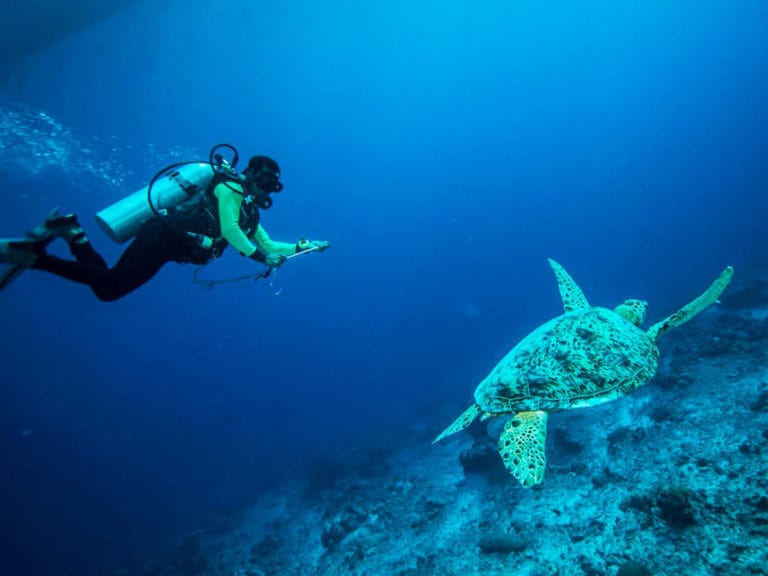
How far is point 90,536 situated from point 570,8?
135m

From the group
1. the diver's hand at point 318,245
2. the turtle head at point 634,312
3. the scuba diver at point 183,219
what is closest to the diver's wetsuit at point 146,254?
the scuba diver at point 183,219

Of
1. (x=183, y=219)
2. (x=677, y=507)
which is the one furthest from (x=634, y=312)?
(x=183, y=219)

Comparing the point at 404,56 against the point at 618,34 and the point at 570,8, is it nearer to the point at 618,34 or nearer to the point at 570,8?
the point at 570,8

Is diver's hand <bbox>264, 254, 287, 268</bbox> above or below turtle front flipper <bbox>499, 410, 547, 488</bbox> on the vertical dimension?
above

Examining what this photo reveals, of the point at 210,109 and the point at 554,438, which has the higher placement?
the point at 210,109

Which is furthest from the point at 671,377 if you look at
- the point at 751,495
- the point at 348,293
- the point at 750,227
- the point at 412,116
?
the point at 412,116

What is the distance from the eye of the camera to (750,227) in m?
30.6

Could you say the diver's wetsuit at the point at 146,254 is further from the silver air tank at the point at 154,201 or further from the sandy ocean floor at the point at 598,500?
the sandy ocean floor at the point at 598,500

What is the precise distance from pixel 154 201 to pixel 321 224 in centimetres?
9049

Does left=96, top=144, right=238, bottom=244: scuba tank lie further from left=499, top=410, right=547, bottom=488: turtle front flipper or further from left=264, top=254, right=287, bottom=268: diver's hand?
left=499, top=410, right=547, bottom=488: turtle front flipper

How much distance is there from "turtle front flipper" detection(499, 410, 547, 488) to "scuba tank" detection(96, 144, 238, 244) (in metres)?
4.20

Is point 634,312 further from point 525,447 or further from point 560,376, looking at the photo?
point 525,447

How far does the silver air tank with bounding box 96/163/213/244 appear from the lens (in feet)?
12.6

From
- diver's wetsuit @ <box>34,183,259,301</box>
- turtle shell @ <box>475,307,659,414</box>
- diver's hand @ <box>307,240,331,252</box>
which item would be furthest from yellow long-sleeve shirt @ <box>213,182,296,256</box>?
turtle shell @ <box>475,307,659,414</box>
